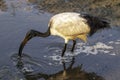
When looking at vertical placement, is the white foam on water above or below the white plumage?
below

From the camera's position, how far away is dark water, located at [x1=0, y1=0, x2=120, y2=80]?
25.3 ft

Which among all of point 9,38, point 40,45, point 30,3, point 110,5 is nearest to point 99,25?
point 40,45

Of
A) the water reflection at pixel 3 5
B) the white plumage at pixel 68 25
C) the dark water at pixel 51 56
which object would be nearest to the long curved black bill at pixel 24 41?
the dark water at pixel 51 56

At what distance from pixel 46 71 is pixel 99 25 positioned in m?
1.69

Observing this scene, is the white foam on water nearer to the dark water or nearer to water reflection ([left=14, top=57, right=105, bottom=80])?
the dark water

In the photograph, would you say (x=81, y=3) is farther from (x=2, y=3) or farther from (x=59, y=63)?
(x=59, y=63)

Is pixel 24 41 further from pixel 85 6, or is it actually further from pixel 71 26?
pixel 85 6

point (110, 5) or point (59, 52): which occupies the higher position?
point (110, 5)

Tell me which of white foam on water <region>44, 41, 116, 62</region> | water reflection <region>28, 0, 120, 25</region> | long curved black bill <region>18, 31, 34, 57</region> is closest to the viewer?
long curved black bill <region>18, 31, 34, 57</region>

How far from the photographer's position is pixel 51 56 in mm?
8531

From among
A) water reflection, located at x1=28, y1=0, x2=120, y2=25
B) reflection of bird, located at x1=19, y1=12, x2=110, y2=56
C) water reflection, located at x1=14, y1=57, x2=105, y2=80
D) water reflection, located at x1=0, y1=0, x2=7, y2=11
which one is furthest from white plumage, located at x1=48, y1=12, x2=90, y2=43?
water reflection, located at x1=0, y1=0, x2=7, y2=11

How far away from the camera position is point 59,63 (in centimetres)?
823

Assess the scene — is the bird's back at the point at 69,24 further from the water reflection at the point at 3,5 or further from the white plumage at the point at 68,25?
the water reflection at the point at 3,5

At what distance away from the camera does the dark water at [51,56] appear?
772cm
